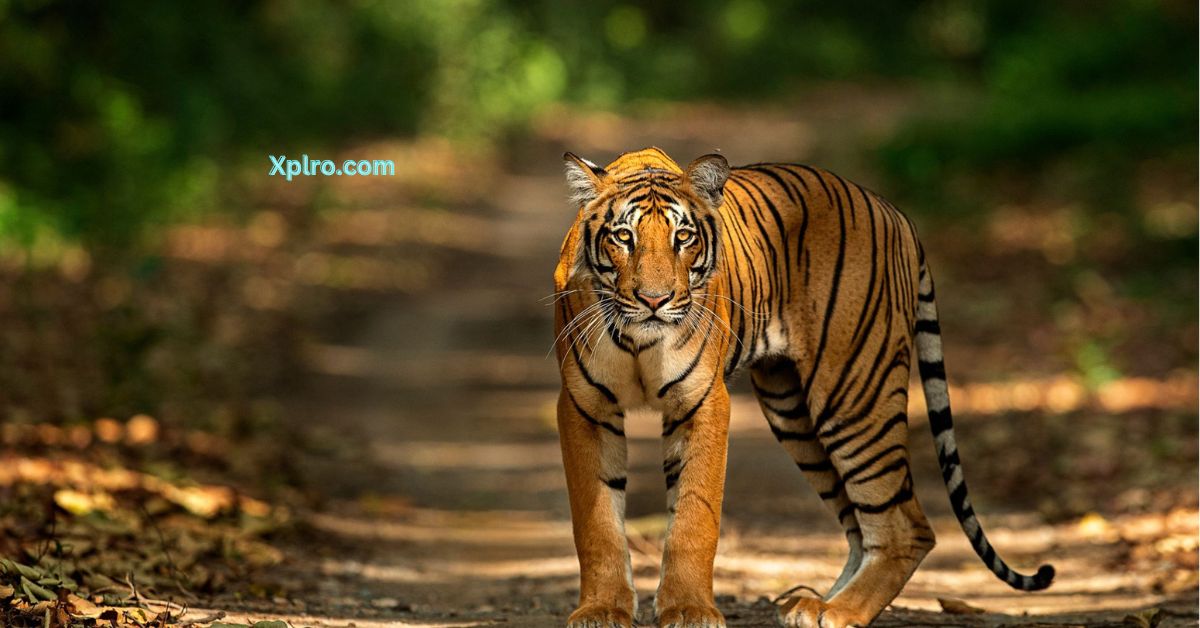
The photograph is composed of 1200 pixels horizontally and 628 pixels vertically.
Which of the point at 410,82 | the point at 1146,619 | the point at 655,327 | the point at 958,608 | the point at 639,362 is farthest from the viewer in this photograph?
the point at 410,82

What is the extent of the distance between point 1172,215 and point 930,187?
13.0 feet

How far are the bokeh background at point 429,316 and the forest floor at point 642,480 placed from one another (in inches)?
1.5

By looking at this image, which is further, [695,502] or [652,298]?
[695,502]

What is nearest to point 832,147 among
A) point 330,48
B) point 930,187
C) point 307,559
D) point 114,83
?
point 930,187

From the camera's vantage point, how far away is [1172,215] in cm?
1379

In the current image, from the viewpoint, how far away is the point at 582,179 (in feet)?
14.0

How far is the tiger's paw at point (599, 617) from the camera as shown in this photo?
A: 4172mm

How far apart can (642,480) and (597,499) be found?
433 cm

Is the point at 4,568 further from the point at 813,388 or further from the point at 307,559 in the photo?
the point at 813,388

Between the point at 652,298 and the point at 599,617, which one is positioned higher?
the point at 652,298

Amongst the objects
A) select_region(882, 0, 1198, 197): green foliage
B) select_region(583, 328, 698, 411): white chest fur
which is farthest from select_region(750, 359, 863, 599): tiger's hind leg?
select_region(882, 0, 1198, 197): green foliage

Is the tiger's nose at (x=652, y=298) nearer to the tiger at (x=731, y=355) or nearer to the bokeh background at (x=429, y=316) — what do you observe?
the tiger at (x=731, y=355)

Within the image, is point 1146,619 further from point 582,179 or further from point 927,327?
point 582,179

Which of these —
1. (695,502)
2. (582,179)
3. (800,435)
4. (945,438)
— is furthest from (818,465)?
(582,179)
